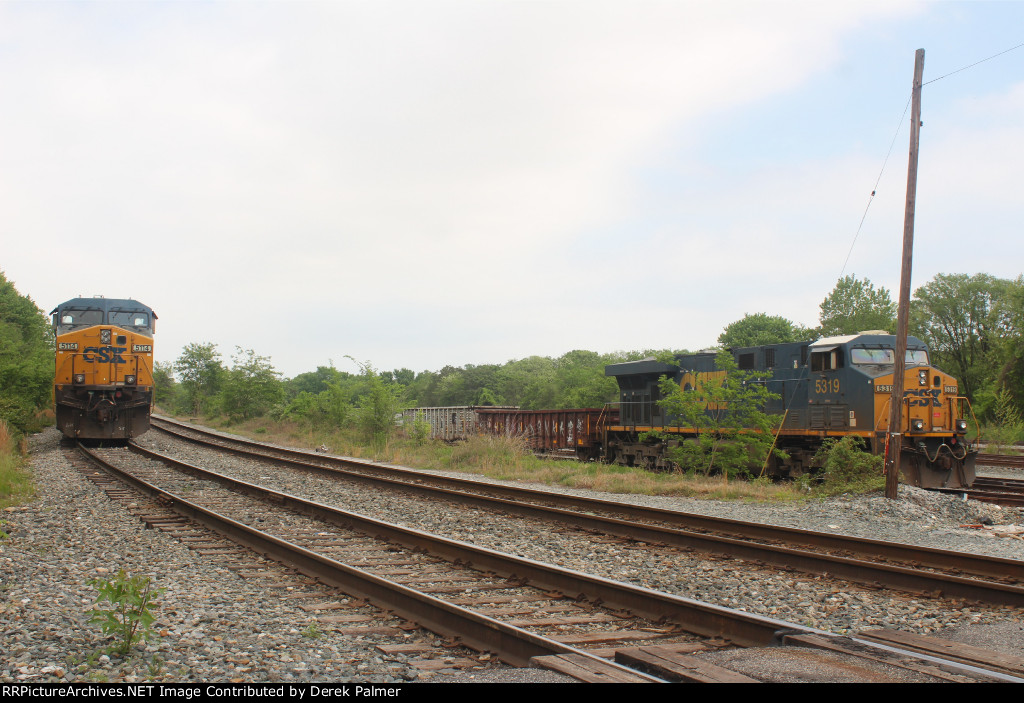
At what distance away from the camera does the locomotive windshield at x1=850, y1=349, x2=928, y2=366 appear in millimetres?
15438

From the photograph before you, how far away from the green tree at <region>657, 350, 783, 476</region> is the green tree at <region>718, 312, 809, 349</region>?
43675 mm

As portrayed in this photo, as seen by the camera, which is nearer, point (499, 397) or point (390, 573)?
point (390, 573)

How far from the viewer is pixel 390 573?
275 inches

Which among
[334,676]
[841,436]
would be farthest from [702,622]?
[841,436]

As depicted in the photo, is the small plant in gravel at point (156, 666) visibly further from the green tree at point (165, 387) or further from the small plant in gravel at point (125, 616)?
the green tree at point (165, 387)

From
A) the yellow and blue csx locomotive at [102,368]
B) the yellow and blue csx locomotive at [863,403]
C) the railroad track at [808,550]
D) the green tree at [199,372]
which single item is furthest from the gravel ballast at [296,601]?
the green tree at [199,372]

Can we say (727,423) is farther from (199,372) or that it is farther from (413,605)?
(199,372)

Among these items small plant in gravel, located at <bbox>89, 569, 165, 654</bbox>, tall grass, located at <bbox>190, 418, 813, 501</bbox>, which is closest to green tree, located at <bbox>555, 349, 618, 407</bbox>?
tall grass, located at <bbox>190, 418, 813, 501</bbox>

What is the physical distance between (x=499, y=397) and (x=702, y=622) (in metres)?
80.9

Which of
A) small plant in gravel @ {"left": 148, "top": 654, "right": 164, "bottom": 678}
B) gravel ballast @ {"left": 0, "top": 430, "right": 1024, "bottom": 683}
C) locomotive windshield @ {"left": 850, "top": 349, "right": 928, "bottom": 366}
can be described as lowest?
gravel ballast @ {"left": 0, "top": 430, "right": 1024, "bottom": 683}

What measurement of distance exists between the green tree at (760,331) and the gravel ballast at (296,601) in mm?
49012

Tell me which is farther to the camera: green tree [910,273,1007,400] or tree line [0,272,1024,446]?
green tree [910,273,1007,400]

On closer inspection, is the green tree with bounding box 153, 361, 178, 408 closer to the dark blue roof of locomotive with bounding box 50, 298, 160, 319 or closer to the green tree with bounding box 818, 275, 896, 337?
the dark blue roof of locomotive with bounding box 50, 298, 160, 319
